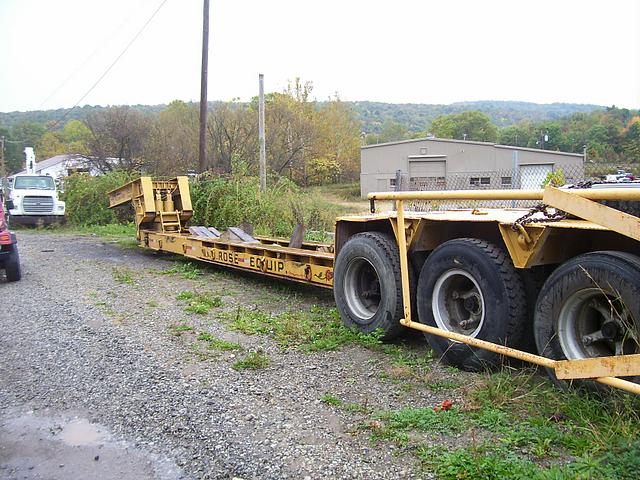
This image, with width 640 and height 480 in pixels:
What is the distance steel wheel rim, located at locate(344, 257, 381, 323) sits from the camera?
19.4ft

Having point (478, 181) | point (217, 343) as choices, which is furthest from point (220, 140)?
point (217, 343)

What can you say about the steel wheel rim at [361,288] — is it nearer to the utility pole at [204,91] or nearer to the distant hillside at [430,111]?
the utility pole at [204,91]

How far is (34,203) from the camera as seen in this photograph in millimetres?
21578

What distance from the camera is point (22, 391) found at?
15.4 ft

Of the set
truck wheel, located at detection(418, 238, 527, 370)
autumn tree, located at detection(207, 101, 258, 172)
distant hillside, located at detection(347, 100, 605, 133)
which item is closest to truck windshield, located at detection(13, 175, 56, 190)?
autumn tree, located at detection(207, 101, 258, 172)

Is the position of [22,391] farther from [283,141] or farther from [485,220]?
[283,141]

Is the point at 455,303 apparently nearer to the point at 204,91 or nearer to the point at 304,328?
the point at 304,328

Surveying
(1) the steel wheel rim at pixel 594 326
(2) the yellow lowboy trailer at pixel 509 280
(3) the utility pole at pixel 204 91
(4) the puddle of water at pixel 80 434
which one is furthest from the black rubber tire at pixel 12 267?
(3) the utility pole at pixel 204 91

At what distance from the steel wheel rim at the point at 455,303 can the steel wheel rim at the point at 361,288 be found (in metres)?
1.04

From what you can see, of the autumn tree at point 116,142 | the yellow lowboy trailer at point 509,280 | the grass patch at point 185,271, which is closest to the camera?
the yellow lowboy trailer at point 509,280

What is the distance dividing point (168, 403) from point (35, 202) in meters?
19.8

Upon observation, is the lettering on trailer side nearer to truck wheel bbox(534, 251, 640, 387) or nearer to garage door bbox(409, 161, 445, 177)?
truck wheel bbox(534, 251, 640, 387)

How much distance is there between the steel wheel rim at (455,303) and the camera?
478 cm

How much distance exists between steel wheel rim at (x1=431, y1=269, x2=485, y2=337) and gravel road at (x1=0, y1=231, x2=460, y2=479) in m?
0.68
